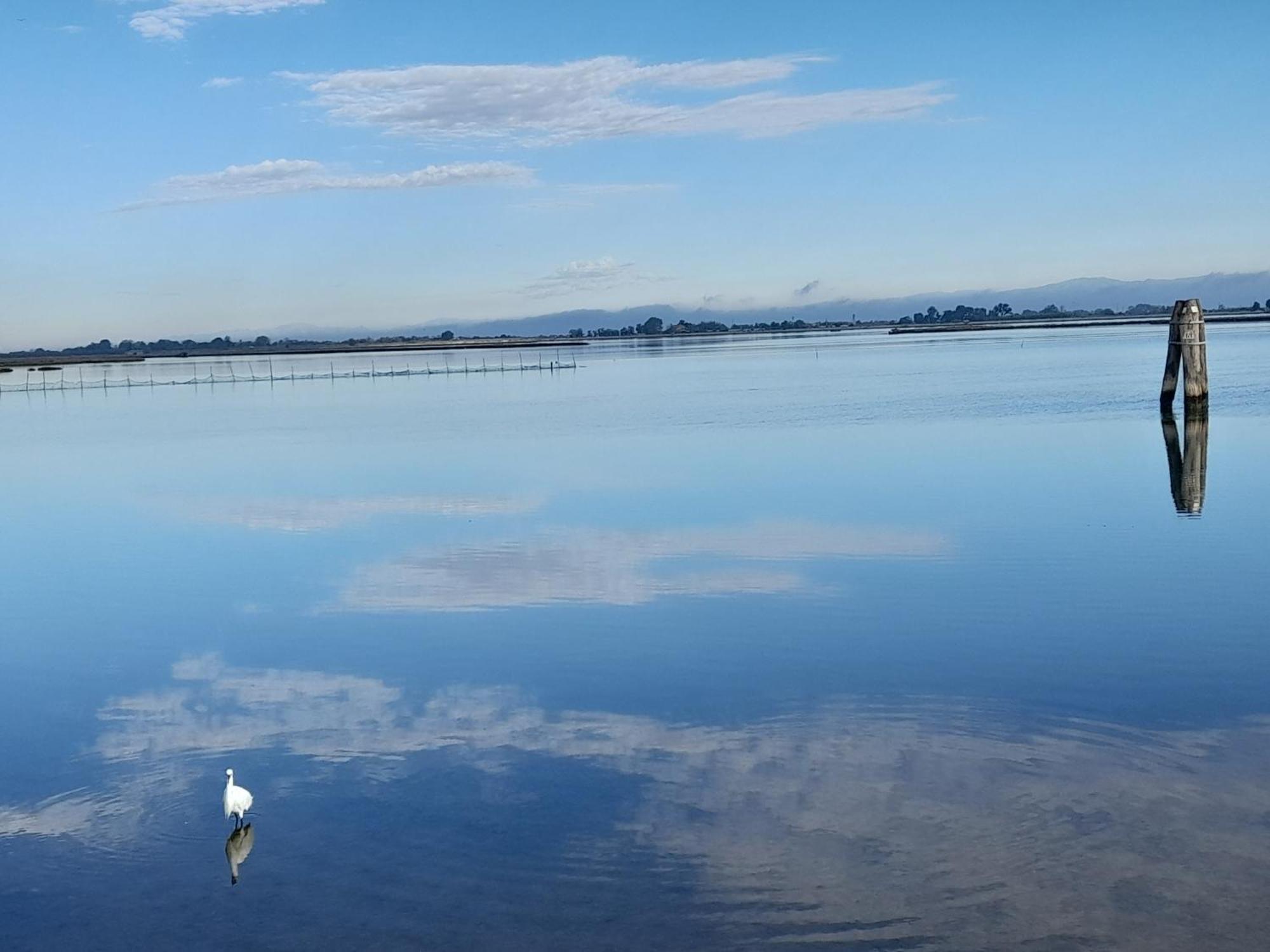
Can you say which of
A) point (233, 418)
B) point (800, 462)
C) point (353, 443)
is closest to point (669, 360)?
point (233, 418)

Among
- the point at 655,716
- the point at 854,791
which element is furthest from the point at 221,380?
the point at 854,791

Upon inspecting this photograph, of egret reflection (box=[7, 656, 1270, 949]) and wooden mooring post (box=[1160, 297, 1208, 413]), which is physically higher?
wooden mooring post (box=[1160, 297, 1208, 413])

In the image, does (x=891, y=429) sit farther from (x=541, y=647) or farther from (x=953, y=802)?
(x=953, y=802)

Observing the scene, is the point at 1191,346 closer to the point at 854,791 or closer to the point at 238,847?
the point at 854,791

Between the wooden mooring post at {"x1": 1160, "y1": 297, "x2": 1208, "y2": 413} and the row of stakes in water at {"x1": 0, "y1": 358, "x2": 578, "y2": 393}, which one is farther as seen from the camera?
the row of stakes in water at {"x1": 0, "y1": 358, "x2": 578, "y2": 393}

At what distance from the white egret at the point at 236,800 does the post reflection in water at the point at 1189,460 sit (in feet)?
46.5

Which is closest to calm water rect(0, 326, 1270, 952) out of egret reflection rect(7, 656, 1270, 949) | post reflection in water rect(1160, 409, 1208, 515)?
egret reflection rect(7, 656, 1270, 949)

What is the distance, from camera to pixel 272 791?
8609mm

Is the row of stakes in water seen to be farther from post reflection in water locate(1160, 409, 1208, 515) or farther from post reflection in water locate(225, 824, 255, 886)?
post reflection in water locate(225, 824, 255, 886)

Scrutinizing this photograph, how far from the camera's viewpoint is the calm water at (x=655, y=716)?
679cm

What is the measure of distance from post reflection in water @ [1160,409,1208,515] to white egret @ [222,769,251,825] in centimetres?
1416

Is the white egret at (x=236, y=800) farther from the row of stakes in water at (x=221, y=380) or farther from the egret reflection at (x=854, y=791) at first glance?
the row of stakes in water at (x=221, y=380)

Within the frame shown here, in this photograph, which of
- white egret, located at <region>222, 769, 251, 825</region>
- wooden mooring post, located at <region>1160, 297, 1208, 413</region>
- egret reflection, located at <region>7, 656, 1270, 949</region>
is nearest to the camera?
egret reflection, located at <region>7, 656, 1270, 949</region>

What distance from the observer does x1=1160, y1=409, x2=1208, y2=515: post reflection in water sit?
19141 mm
